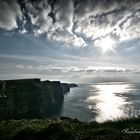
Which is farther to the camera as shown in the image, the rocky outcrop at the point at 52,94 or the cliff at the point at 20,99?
the rocky outcrop at the point at 52,94

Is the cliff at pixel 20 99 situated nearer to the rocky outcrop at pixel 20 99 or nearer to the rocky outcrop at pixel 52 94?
the rocky outcrop at pixel 20 99

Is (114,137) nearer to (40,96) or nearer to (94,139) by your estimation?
(94,139)

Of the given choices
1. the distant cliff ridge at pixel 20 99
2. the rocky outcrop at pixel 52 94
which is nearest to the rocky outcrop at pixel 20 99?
the distant cliff ridge at pixel 20 99

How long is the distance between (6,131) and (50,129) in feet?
14.0

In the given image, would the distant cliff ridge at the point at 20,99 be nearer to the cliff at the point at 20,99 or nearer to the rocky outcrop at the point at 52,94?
the cliff at the point at 20,99

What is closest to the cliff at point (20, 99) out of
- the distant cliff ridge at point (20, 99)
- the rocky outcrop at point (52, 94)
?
the distant cliff ridge at point (20, 99)

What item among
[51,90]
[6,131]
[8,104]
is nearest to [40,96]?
[8,104]

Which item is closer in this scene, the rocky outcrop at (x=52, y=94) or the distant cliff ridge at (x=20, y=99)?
the distant cliff ridge at (x=20, y=99)

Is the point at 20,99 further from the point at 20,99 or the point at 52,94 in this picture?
the point at 52,94

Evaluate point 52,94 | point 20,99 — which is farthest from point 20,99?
point 52,94

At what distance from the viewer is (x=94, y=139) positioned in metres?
9.95

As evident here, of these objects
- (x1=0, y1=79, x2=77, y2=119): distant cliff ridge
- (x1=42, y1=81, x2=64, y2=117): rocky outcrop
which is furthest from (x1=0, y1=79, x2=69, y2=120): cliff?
(x1=42, y1=81, x2=64, y2=117): rocky outcrop

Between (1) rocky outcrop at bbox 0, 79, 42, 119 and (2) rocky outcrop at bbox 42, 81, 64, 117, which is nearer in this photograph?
(1) rocky outcrop at bbox 0, 79, 42, 119

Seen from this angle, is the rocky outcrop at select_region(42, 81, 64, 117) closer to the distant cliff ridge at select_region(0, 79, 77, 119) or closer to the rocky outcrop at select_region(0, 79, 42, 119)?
the distant cliff ridge at select_region(0, 79, 77, 119)
